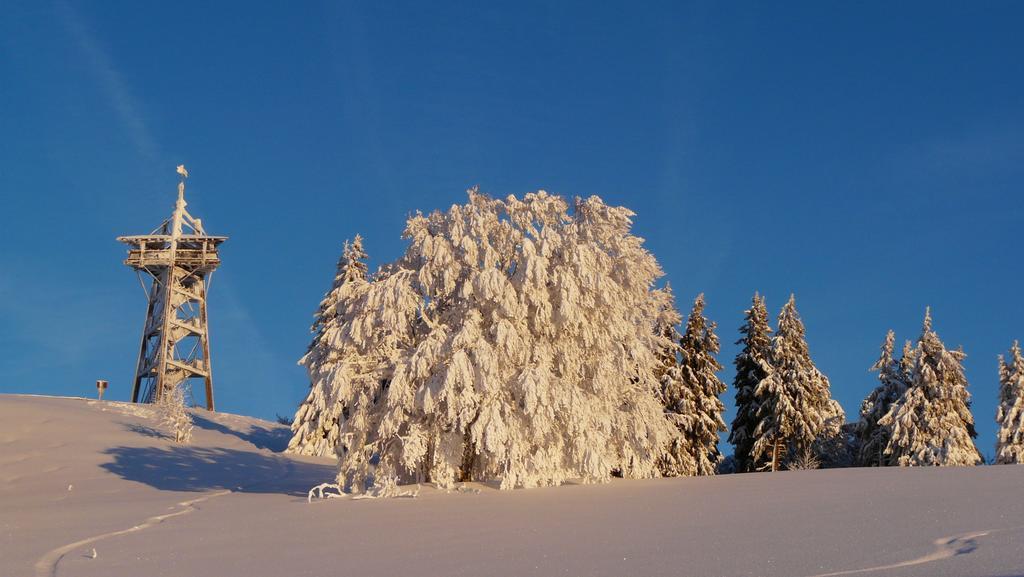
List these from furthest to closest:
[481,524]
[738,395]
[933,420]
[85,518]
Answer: [738,395], [933,420], [85,518], [481,524]

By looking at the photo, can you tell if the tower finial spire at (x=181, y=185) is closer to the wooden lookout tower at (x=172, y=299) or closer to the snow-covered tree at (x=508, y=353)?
the wooden lookout tower at (x=172, y=299)

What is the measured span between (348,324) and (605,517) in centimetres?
1011

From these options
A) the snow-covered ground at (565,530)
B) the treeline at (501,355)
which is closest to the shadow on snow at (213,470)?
the snow-covered ground at (565,530)

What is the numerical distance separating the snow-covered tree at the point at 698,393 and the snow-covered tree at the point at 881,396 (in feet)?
31.4

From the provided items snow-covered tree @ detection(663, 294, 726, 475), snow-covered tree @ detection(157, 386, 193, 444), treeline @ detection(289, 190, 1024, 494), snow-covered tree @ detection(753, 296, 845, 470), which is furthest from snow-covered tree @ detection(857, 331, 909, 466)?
snow-covered tree @ detection(157, 386, 193, 444)

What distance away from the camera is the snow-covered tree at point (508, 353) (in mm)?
→ 18984

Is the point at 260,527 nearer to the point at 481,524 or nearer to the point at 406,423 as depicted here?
the point at 481,524

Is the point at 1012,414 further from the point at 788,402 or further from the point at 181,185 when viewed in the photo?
the point at 181,185

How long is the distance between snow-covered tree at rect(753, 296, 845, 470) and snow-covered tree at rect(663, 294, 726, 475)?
315 centimetres

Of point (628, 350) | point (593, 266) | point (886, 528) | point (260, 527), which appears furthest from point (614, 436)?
point (886, 528)

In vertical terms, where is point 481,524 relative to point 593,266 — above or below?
below

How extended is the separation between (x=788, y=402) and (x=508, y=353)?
1118 inches

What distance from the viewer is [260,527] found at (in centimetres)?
1405

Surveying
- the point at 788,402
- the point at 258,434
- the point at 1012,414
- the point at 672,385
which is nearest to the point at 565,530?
the point at 672,385
